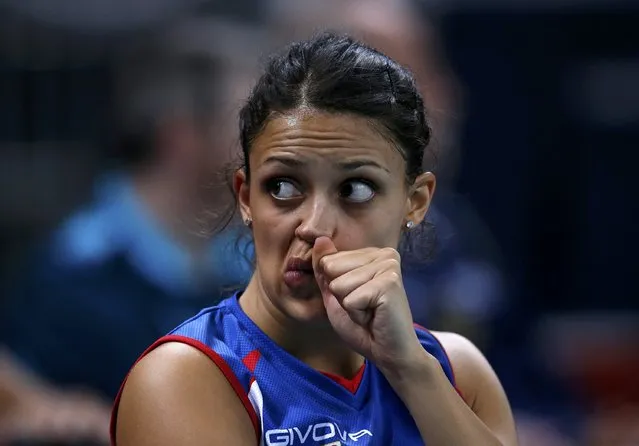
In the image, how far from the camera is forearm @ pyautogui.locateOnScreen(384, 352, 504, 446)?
2203 millimetres

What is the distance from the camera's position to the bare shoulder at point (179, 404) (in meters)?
2.15

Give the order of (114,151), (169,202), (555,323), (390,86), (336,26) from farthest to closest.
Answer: (555,323) → (114,151) → (336,26) → (169,202) → (390,86)

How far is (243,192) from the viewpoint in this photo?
247 centimetres

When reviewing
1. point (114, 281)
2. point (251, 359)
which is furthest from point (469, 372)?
point (114, 281)

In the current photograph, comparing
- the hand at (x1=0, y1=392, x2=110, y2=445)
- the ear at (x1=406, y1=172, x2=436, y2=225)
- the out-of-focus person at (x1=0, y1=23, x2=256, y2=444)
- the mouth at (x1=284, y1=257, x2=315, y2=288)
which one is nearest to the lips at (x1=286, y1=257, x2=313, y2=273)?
the mouth at (x1=284, y1=257, x2=315, y2=288)

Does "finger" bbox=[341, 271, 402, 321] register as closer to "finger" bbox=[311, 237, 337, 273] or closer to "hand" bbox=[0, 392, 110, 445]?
"finger" bbox=[311, 237, 337, 273]

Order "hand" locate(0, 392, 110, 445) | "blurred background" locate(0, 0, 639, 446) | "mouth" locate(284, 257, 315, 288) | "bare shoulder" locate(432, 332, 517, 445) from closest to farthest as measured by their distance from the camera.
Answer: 1. "mouth" locate(284, 257, 315, 288)
2. "bare shoulder" locate(432, 332, 517, 445)
3. "hand" locate(0, 392, 110, 445)
4. "blurred background" locate(0, 0, 639, 446)

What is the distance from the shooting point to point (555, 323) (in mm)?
4934

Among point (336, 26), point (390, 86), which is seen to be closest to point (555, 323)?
point (336, 26)

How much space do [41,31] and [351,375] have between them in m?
2.67

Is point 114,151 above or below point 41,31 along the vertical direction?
below

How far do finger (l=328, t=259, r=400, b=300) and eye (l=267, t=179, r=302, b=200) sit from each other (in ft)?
0.63

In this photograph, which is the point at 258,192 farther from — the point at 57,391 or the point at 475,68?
the point at 475,68

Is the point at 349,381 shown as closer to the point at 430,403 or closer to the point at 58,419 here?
the point at 430,403
